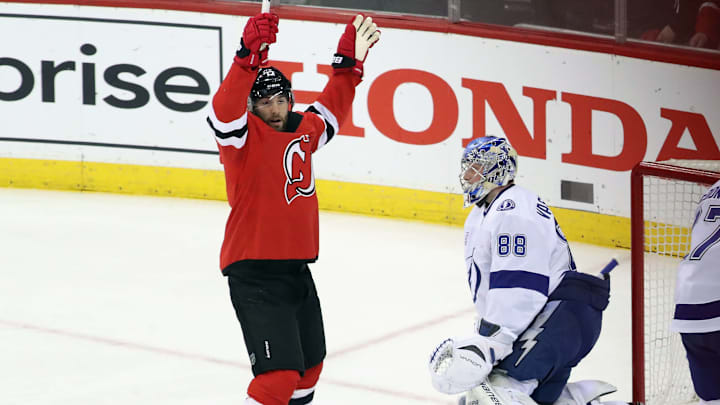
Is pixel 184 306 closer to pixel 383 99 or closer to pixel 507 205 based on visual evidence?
pixel 383 99

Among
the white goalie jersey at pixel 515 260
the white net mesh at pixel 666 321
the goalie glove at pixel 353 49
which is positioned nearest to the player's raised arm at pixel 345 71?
the goalie glove at pixel 353 49

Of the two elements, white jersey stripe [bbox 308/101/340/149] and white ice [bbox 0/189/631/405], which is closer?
white jersey stripe [bbox 308/101/340/149]

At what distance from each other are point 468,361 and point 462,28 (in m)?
4.58

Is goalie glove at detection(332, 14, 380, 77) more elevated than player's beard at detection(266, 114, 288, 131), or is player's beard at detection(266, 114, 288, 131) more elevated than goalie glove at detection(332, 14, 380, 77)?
goalie glove at detection(332, 14, 380, 77)

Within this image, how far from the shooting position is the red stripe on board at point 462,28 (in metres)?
6.98

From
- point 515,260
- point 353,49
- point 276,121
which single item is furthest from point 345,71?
point 515,260

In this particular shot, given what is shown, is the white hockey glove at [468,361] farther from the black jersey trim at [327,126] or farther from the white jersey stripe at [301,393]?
the black jersey trim at [327,126]

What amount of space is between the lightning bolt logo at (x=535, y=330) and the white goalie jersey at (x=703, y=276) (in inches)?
17.0

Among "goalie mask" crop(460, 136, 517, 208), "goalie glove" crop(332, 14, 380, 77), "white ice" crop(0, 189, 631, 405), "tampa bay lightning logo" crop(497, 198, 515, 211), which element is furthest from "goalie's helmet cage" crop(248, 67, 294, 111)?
"white ice" crop(0, 189, 631, 405)

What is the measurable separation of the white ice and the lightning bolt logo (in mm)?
1259

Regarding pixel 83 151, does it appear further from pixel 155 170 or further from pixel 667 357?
pixel 667 357

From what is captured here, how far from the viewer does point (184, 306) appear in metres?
6.23

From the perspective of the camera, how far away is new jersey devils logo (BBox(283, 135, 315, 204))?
12.5 feet

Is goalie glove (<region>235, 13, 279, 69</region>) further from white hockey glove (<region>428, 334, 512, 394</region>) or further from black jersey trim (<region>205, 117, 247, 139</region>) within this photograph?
white hockey glove (<region>428, 334, 512, 394</region>)
